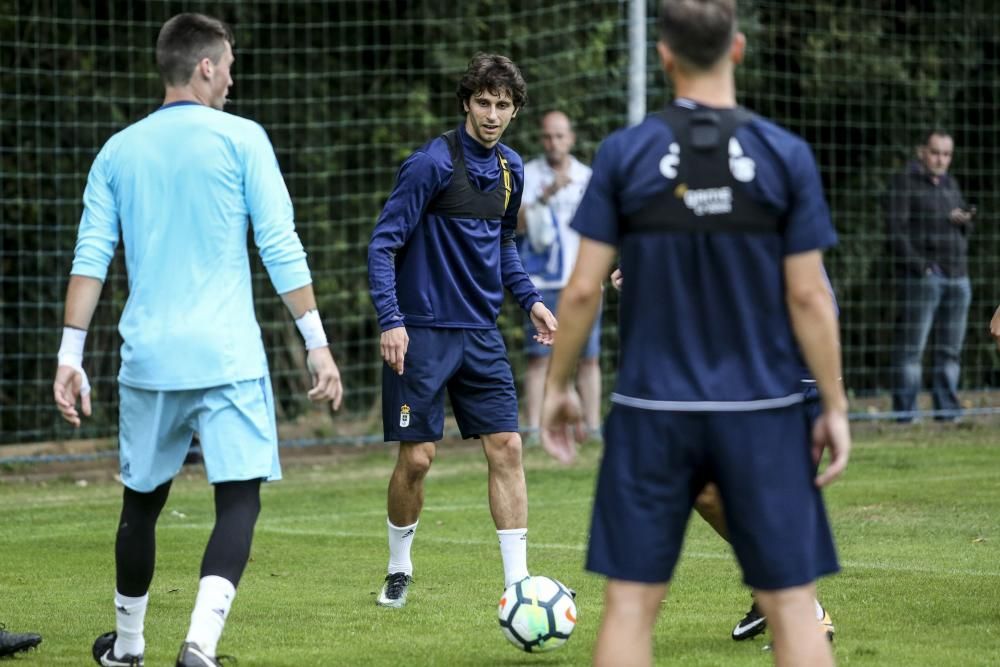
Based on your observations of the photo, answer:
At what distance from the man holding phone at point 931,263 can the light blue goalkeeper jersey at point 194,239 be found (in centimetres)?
990

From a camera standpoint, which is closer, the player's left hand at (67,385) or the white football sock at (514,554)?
the player's left hand at (67,385)

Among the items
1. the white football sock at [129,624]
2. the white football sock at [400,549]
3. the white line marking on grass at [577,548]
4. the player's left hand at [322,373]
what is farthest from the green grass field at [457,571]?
the player's left hand at [322,373]

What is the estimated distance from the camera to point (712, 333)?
13.0 feet

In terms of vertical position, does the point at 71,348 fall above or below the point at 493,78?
below

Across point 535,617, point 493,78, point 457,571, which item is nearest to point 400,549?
point 457,571

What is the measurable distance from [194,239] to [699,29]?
5.86ft

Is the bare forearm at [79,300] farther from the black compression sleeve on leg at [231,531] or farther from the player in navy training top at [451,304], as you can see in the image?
the player in navy training top at [451,304]

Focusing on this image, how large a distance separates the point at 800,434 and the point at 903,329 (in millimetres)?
10857

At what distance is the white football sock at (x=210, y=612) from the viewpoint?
4.83m

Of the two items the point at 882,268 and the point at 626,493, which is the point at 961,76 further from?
the point at 626,493

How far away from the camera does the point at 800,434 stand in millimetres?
4023

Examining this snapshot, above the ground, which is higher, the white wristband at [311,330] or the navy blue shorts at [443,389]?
the white wristband at [311,330]

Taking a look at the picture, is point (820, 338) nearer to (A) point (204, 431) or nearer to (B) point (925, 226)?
(A) point (204, 431)

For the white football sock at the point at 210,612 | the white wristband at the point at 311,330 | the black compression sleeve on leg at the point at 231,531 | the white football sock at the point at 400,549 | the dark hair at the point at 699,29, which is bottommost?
the white football sock at the point at 400,549
